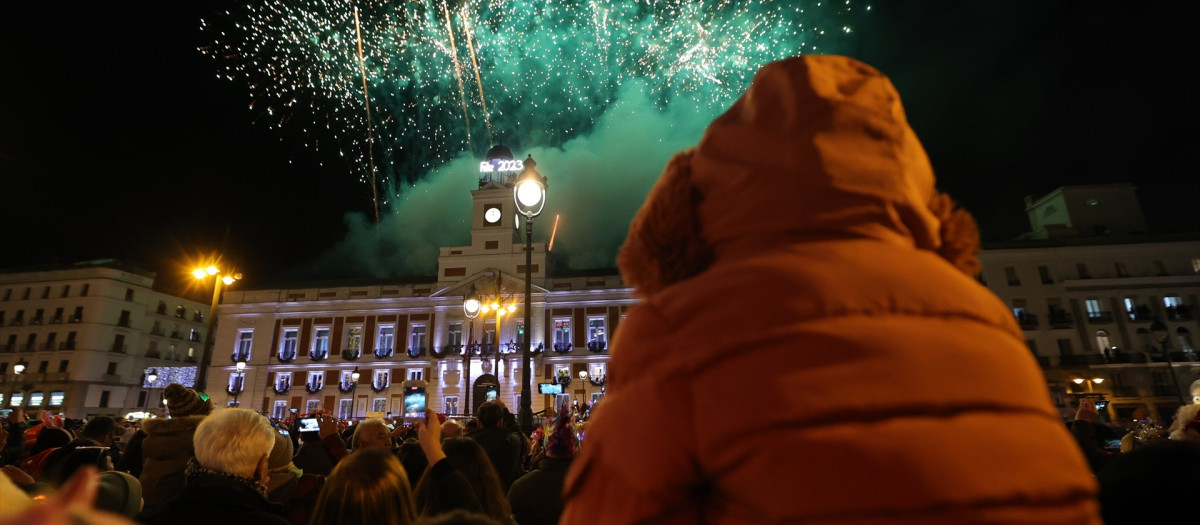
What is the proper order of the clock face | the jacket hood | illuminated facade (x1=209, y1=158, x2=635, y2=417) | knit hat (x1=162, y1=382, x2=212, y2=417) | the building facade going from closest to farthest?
the jacket hood, knit hat (x1=162, y1=382, x2=212, y2=417), illuminated facade (x1=209, y1=158, x2=635, y2=417), the clock face, the building facade

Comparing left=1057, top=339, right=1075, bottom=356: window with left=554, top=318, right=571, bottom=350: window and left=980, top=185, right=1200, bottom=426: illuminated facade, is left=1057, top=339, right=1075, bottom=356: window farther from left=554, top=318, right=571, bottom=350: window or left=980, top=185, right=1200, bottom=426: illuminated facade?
left=554, top=318, right=571, bottom=350: window

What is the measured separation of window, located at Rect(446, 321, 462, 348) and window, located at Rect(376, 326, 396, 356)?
177 inches

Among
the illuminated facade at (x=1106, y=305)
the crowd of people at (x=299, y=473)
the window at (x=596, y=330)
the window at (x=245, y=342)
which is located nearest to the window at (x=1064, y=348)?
the illuminated facade at (x=1106, y=305)

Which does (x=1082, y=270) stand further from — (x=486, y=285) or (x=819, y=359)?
(x=819, y=359)

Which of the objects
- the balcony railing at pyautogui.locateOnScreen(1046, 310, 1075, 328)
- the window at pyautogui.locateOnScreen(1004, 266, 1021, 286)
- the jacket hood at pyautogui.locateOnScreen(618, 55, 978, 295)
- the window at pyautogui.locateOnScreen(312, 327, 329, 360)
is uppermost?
Result: the window at pyautogui.locateOnScreen(1004, 266, 1021, 286)

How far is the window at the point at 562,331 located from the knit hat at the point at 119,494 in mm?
39747

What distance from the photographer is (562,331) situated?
43.7 meters

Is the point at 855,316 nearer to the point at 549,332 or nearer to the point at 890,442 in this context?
the point at 890,442

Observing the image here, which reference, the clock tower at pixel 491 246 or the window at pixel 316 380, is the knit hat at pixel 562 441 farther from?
the window at pixel 316 380

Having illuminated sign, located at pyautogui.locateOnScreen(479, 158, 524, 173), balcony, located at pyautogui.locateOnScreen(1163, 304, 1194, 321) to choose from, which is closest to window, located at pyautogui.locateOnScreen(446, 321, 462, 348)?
illuminated sign, located at pyautogui.locateOnScreen(479, 158, 524, 173)

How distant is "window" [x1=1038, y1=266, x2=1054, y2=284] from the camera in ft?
130

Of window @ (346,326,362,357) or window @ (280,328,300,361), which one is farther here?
window @ (280,328,300,361)

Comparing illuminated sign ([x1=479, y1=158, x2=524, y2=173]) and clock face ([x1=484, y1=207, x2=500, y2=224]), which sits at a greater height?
illuminated sign ([x1=479, y1=158, x2=524, y2=173])

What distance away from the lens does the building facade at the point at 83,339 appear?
161 feet
